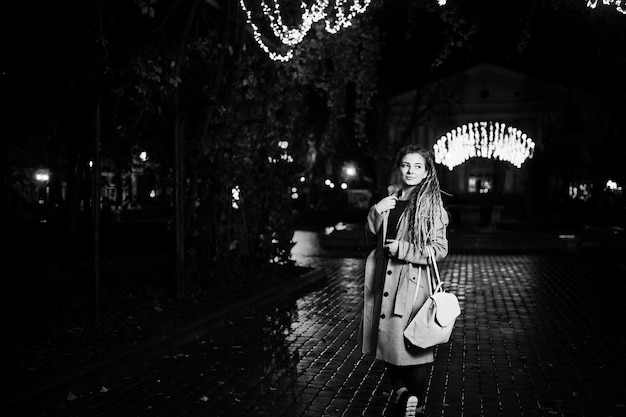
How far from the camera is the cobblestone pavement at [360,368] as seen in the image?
655 cm

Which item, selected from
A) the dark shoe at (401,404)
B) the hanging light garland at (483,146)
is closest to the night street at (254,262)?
the dark shoe at (401,404)

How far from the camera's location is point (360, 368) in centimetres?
799

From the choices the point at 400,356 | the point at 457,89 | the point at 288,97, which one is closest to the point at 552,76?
the point at 457,89

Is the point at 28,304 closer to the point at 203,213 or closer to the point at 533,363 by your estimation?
the point at 203,213

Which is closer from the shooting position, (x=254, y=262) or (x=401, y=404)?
(x=401, y=404)

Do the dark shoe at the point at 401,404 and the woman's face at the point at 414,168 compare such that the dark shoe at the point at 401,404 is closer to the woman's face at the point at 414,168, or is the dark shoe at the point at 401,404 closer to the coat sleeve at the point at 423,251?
the coat sleeve at the point at 423,251

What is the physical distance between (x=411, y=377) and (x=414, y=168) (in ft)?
4.73

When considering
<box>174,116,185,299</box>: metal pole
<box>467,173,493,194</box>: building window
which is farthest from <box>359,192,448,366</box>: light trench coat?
<box>467,173,493,194</box>: building window

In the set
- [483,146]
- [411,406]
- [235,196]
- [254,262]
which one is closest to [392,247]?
[411,406]

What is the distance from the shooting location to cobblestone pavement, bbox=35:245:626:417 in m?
6.55

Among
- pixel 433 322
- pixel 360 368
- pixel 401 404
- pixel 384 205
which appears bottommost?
pixel 360 368

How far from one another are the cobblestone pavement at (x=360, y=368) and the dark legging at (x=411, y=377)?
0.44 meters

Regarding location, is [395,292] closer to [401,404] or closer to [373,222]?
[373,222]

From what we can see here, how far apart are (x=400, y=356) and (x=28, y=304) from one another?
7.31 m
